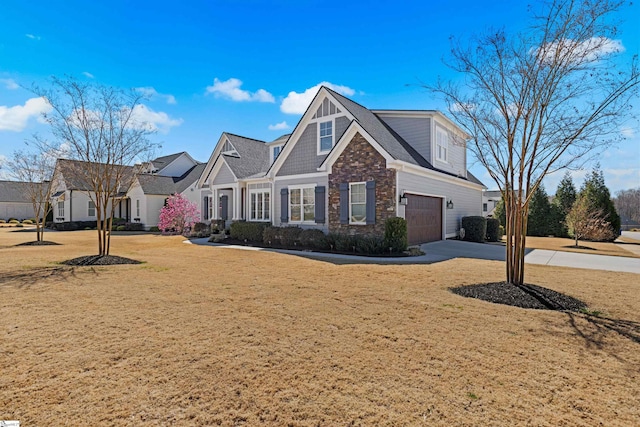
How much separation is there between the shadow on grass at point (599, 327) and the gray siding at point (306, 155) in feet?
41.4

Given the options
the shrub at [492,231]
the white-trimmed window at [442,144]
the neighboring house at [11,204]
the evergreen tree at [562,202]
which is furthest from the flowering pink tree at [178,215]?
the neighboring house at [11,204]

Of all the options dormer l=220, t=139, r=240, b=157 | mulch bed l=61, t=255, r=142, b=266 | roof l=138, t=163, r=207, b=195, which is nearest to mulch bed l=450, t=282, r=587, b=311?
mulch bed l=61, t=255, r=142, b=266

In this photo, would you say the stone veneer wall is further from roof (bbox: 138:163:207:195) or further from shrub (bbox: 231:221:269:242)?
roof (bbox: 138:163:207:195)

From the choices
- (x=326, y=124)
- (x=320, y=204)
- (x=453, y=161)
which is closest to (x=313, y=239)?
(x=320, y=204)

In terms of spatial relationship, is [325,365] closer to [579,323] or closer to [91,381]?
[91,381]

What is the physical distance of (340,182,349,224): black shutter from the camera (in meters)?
15.0

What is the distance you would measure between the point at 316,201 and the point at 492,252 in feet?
26.2

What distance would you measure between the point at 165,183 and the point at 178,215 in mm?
11049

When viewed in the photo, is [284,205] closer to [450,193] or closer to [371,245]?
[371,245]

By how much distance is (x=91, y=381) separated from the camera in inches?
125

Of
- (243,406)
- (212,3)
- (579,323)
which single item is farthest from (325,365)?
(212,3)

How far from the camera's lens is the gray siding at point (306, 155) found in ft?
54.6

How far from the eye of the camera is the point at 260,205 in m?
20.0

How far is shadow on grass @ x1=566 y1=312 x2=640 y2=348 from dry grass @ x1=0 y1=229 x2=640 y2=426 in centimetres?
3
